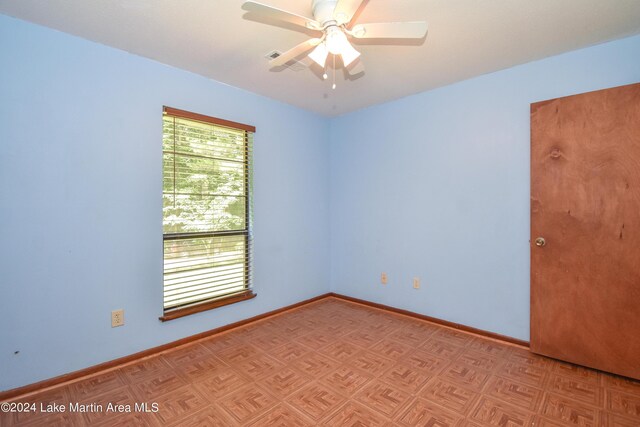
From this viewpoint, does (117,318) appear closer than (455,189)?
Yes

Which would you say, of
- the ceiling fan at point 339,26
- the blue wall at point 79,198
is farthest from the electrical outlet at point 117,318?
the ceiling fan at point 339,26

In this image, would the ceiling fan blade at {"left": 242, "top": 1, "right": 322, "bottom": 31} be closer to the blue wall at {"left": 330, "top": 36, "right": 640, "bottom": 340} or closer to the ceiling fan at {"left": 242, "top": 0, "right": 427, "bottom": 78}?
the ceiling fan at {"left": 242, "top": 0, "right": 427, "bottom": 78}

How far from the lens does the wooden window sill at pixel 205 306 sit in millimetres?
2601

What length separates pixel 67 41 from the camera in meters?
2.12

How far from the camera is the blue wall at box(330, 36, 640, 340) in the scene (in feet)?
8.44

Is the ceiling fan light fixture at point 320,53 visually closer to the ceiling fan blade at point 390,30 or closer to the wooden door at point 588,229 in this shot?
the ceiling fan blade at point 390,30

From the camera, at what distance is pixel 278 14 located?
1.46m

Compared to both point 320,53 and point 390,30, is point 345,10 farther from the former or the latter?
point 320,53

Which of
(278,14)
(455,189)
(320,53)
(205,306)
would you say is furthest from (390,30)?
(205,306)

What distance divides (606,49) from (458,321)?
2.55 meters

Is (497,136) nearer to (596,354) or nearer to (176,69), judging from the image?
(596,354)

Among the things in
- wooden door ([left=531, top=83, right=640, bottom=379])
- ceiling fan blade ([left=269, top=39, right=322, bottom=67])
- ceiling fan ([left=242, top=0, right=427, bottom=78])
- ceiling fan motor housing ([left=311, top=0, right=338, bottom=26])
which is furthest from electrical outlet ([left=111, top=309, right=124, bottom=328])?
wooden door ([left=531, top=83, right=640, bottom=379])

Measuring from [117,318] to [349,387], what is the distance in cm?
184

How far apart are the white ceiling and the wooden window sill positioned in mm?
2148
